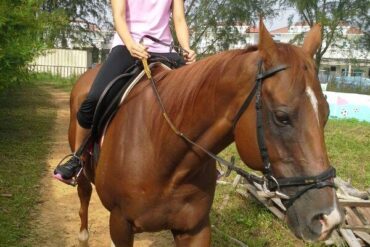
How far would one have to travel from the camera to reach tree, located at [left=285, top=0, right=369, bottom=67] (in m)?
26.9

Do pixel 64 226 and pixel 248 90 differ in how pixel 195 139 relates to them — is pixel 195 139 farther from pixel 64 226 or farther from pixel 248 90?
pixel 64 226

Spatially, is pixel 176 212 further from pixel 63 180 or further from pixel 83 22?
pixel 83 22

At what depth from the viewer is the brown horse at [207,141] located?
197cm

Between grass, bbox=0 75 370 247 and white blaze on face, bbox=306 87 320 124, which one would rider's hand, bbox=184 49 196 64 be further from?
grass, bbox=0 75 370 247

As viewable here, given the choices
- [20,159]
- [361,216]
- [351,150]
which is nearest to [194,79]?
[361,216]

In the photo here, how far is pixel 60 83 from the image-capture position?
86.7ft

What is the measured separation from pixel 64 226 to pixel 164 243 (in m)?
1.29

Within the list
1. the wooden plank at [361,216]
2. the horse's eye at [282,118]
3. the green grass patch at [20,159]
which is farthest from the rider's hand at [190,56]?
the wooden plank at [361,216]

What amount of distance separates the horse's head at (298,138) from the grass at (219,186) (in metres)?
3.22

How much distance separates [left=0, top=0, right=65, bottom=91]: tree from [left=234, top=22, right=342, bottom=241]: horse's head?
7.44m

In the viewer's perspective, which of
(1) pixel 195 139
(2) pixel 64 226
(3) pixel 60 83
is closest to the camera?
(1) pixel 195 139

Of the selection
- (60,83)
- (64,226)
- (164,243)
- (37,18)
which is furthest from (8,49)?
(60,83)

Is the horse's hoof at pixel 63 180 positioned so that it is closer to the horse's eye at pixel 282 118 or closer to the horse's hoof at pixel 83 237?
the horse's hoof at pixel 83 237

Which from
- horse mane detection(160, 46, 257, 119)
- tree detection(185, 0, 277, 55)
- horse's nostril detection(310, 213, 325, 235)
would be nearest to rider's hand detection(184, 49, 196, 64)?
horse mane detection(160, 46, 257, 119)
